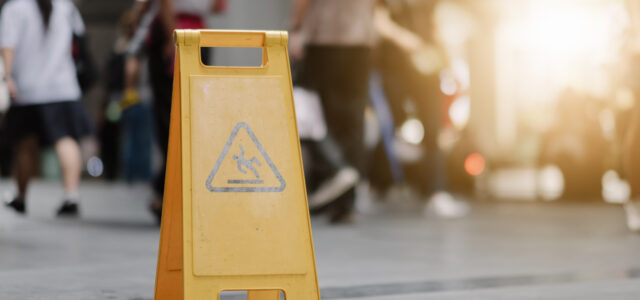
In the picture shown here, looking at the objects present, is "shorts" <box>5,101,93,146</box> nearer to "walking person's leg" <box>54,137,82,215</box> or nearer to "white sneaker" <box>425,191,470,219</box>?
"walking person's leg" <box>54,137,82,215</box>

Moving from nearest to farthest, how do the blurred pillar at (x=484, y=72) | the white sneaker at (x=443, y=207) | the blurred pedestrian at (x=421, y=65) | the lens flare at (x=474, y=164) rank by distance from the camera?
the white sneaker at (x=443, y=207) → the blurred pedestrian at (x=421, y=65) → the lens flare at (x=474, y=164) → the blurred pillar at (x=484, y=72)

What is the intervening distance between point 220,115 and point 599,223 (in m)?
5.63

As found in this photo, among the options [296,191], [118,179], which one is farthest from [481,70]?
[296,191]

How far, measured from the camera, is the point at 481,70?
15.5 metres

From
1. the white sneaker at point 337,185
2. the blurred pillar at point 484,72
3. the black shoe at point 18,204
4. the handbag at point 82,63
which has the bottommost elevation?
the white sneaker at point 337,185

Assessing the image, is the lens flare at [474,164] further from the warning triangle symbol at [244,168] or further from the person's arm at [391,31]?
the warning triangle symbol at [244,168]

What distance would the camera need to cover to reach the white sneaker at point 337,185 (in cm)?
806

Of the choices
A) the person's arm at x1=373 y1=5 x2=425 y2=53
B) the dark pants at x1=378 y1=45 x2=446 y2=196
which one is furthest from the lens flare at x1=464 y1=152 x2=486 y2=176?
the person's arm at x1=373 y1=5 x2=425 y2=53

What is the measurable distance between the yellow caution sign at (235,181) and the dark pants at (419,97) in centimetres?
580

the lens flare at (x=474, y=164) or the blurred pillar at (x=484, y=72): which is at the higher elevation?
the blurred pillar at (x=484, y=72)

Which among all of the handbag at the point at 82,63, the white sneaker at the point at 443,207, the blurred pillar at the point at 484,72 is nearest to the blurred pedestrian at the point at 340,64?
the white sneaker at the point at 443,207

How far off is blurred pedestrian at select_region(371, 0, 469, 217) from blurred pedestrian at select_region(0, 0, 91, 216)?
266 centimetres

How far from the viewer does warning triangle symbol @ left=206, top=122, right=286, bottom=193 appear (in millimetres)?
3475

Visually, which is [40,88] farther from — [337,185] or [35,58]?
[337,185]
